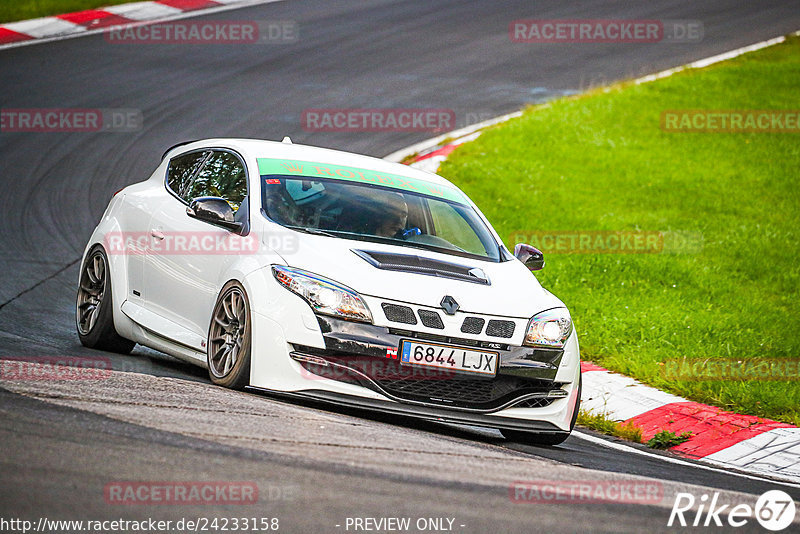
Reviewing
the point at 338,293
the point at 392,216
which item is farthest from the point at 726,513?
the point at 392,216

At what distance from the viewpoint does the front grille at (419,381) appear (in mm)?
6160

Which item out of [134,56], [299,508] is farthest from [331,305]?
[134,56]

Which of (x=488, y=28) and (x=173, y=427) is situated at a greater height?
(x=488, y=28)

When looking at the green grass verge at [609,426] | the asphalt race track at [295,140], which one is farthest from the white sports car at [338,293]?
the green grass verge at [609,426]

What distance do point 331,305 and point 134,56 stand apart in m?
15.9

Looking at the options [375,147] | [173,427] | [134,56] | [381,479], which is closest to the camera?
[381,479]

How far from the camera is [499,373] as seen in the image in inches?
251

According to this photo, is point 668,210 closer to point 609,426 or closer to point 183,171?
point 609,426

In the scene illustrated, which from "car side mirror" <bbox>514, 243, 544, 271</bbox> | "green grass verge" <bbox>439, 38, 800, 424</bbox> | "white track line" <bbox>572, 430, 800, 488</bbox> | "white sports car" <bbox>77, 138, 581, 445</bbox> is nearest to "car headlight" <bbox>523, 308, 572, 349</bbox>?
"white sports car" <bbox>77, 138, 581, 445</bbox>

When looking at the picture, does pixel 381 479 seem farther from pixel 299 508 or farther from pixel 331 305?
pixel 331 305

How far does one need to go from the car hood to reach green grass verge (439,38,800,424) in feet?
8.46

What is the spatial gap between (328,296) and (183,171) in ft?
8.40

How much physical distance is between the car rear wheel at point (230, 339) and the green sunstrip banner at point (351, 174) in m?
1.13

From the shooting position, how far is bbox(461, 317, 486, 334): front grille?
629cm
